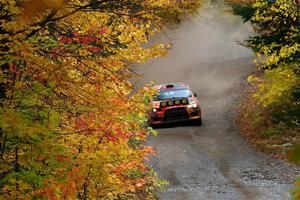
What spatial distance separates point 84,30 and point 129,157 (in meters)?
1.90

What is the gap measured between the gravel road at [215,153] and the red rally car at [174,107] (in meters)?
0.61

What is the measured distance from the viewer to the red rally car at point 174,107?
64.7 feet

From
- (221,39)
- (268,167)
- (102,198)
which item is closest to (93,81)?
(102,198)

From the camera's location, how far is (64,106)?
6270 mm

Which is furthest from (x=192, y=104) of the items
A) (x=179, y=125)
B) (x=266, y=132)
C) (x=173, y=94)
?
(x=266, y=132)

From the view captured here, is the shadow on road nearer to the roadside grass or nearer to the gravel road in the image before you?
the gravel road

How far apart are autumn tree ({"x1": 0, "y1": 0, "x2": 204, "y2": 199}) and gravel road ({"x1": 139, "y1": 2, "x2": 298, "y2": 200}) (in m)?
0.84

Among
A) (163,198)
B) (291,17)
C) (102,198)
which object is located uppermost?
(291,17)

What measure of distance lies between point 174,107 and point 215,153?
334 cm

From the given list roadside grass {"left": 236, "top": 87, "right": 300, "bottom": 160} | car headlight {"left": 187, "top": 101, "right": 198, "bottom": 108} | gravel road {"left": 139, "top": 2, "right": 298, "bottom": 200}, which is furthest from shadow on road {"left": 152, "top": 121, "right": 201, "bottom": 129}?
roadside grass {"left": 236, "top": 87, "right": 300, "bottom": 160}

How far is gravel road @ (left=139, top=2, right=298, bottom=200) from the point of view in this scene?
13109 millimetres

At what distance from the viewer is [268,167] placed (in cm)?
1545

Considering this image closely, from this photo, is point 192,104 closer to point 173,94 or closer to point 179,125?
point 173,94

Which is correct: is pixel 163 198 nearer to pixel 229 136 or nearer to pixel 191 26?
pixel 229 136
